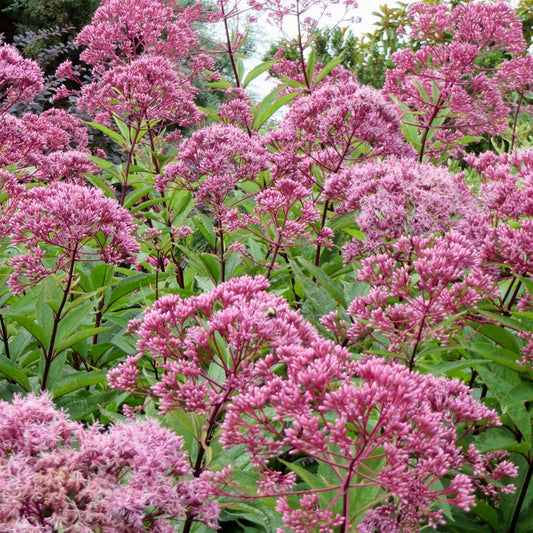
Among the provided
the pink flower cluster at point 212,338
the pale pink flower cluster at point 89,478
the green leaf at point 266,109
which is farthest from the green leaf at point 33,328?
the green leaf at point 266,109

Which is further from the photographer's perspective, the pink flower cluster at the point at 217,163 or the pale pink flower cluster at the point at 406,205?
the pink flower cluster at the point at 217,163

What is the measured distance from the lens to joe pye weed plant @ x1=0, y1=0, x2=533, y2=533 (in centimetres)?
142

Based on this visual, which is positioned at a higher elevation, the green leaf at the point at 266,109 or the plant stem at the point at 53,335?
the green leaf at the point at 266,109

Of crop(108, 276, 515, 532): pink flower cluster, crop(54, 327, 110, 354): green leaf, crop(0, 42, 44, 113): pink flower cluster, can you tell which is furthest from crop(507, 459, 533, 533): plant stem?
crop(0, 42, 44, 113): pink flower cluster

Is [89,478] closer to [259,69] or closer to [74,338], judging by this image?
[74,338]

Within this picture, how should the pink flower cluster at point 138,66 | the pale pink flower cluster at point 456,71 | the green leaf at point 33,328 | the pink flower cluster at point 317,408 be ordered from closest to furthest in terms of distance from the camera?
the pink flower cluster at point 317,408
the green leaf at point 33,328
the pale pink flower cluster at point 456,71
the pink flower cluster at point 138,66

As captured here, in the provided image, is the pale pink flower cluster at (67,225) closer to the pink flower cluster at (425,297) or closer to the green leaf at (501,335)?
the pink flower cluster at (425,297)

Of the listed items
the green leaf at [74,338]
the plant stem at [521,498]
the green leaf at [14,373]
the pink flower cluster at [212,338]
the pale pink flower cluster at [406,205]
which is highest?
the pale pink flower cluster at [406,205]

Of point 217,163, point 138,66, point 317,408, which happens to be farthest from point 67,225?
point 138,66

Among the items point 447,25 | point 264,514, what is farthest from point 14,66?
point 264,514

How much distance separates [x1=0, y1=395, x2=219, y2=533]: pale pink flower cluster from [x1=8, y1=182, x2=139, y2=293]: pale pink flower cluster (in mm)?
1148

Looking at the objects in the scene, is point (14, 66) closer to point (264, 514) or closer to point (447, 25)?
point (447, 25)

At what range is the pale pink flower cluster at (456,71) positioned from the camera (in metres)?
3.53

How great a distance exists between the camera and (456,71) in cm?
342
